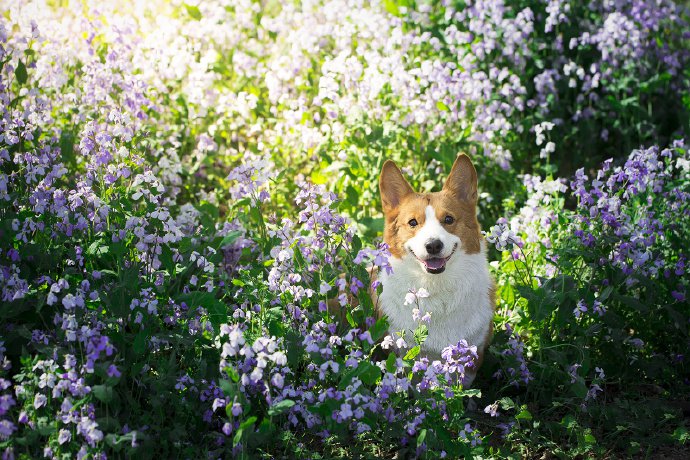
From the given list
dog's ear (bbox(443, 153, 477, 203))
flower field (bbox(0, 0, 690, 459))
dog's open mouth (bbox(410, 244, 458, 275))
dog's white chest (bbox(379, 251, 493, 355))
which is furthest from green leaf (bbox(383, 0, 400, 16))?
dog's open mouth (bbox(410, 244, 458, 275))

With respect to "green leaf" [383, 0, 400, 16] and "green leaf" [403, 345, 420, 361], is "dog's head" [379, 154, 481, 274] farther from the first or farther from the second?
"green leaf" [383, 0, 400, 16]

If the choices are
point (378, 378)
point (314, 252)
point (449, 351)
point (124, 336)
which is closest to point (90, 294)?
point (124, 336)

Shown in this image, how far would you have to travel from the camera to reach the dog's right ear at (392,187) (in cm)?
425

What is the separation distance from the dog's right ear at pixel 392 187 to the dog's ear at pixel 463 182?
0.21 meters

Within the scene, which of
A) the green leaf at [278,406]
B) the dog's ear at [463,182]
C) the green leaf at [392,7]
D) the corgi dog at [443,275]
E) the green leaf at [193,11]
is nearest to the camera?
the green leaf at [278,406]

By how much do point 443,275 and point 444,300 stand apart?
134 millimetres

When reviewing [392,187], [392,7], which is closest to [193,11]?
[392,7]

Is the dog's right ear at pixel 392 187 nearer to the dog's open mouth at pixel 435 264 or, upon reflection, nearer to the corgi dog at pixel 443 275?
the corgi dog at pixel 443 275

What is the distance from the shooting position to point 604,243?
4387mm

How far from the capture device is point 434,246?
12.9ft

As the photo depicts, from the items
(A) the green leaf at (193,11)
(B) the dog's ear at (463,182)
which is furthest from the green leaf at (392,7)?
(B) the dog's ear at (463,182)

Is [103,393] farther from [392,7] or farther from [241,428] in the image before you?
[392,7]

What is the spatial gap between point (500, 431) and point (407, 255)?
0.99 metres

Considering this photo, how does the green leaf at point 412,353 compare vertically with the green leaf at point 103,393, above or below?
above
